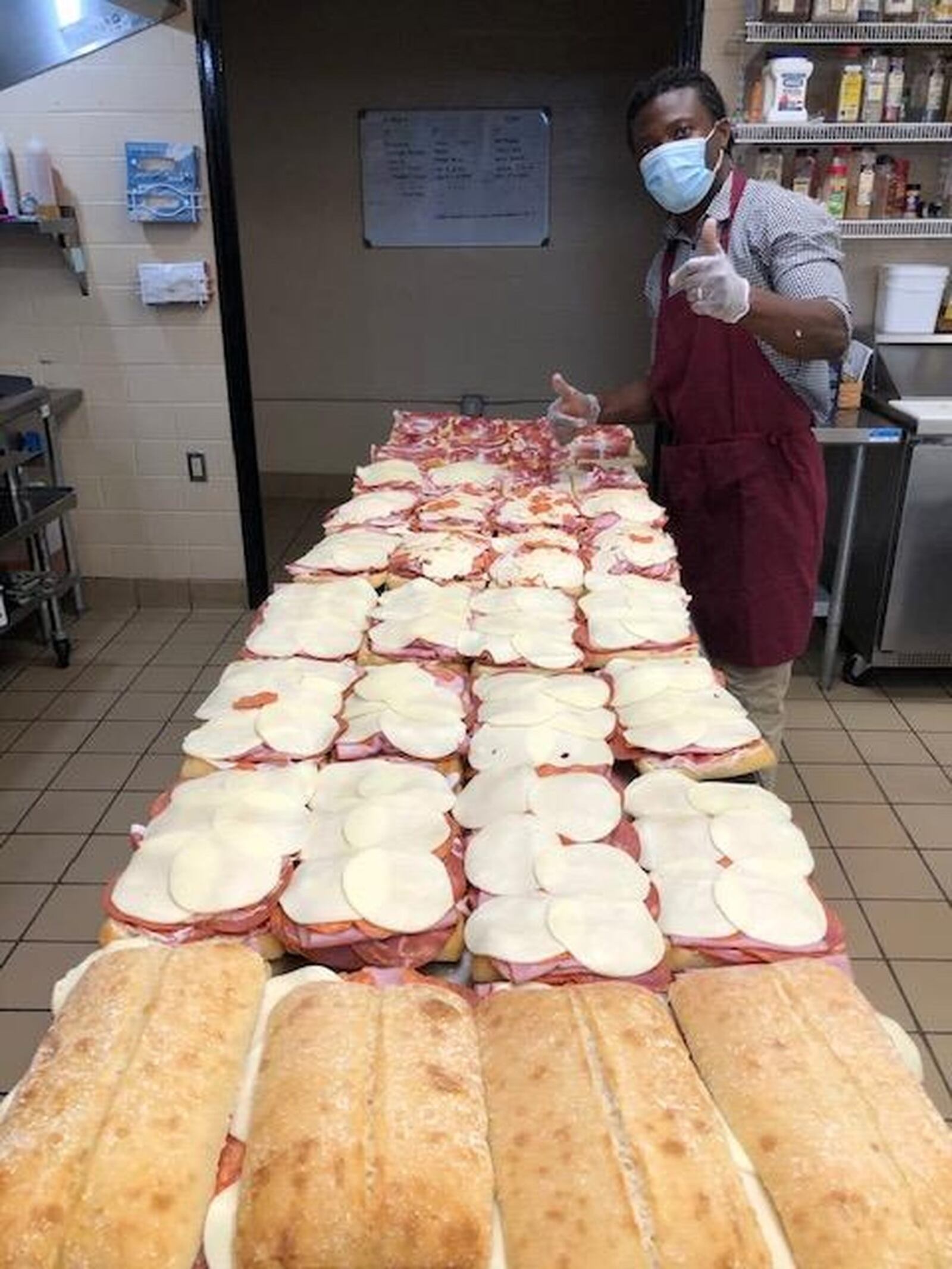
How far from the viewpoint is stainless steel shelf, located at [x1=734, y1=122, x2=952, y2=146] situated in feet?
10.8

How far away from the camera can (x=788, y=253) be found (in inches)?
87.3

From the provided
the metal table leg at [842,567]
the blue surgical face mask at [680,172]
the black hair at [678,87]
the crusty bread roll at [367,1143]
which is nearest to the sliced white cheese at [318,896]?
the crusty bread roll at [367,1143]

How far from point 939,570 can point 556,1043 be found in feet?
9.44

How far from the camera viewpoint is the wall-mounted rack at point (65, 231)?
3.62 meters

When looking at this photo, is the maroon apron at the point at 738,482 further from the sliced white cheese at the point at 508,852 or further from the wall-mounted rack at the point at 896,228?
the sliced white cheese at the point at 508,852

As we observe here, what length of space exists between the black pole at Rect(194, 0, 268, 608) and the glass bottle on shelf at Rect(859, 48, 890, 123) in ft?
7.24

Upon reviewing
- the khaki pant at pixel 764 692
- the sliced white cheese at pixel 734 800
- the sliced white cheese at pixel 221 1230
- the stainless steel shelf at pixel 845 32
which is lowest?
the khaki pant at pixel 764 692

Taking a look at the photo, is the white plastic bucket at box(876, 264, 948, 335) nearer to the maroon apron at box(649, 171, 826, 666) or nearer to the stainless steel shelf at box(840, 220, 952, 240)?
the stainless steel shelf at box(840, 220, 952, 240)

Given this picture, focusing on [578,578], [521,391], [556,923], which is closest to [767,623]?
[578,578]

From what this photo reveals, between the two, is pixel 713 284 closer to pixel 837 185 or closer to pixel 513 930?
pixel 513 930

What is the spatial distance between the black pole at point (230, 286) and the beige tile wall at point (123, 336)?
4cm

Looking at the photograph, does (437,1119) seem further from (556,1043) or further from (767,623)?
(767,623)

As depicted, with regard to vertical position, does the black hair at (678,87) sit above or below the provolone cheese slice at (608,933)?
above

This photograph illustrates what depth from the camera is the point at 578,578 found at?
2.17 meters
